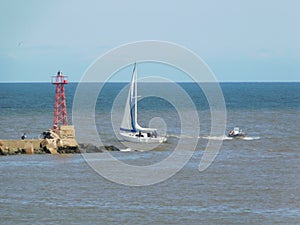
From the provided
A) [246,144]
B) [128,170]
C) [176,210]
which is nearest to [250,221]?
[176,210]

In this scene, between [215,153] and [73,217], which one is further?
[215,153]

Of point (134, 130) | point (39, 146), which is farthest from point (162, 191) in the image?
point (134, 130)

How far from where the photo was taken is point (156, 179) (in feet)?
156

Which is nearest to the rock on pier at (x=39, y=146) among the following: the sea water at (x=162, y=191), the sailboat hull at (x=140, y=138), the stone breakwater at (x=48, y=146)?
the stone breakwater at (x=48, y=146)

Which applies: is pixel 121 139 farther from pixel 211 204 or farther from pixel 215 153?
pixel 211 204

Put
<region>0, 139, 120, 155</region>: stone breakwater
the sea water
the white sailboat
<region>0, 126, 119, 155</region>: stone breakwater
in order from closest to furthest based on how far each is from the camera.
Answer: the sea water
<region>0, 139, 120, 155</region>: stone breakwater
<region>0, 126, 119, 155</region>: stone breakwater
the white sailboat

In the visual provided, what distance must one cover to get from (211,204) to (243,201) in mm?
1805

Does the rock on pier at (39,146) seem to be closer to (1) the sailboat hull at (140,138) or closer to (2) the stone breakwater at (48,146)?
(2) the stone breakwater at (48,146)

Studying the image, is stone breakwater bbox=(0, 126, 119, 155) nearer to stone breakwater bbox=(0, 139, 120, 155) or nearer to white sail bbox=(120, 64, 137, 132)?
stone breakwater bbox=(0, 139, 120, 155)

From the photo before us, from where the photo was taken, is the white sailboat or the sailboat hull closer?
the sailboat hull

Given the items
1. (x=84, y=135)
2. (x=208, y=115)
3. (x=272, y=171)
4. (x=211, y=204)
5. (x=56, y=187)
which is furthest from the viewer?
(x=208, y=115)

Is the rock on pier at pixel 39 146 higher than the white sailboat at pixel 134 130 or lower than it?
lower

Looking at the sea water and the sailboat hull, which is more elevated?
the sailboat hull

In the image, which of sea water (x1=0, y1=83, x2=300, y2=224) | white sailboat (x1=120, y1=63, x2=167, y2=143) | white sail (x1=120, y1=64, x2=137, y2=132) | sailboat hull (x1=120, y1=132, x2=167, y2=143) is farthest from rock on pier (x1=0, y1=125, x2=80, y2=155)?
white sail (x1=120, y1=64, x2=137, y2=132)
